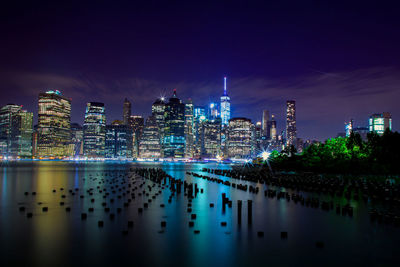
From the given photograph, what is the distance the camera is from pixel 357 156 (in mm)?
91938

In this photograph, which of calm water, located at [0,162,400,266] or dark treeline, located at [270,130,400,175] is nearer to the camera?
calm water, located at [0,162,400,266]

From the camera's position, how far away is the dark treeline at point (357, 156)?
78188 mm

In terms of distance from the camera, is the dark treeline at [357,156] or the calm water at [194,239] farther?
the dark treeline at [357,156]

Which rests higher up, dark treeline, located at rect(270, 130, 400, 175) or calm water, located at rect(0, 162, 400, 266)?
dark treeline, located at rect(270, 130, 400, 175)

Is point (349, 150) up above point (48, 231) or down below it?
above

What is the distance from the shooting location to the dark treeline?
257 ft

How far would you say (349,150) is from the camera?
9800cm

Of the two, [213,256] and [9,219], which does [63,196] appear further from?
[213,256]

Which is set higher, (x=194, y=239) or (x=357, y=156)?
(x=357, y=156)

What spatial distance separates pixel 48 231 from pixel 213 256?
14.7 m

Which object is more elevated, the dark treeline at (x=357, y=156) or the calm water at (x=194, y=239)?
the dark treeline at (x=357, y=156)

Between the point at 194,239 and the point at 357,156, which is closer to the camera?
the point at 194,239

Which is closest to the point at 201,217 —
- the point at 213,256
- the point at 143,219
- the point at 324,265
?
the point at 143,219

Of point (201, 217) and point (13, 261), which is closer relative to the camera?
point (13, 261)
